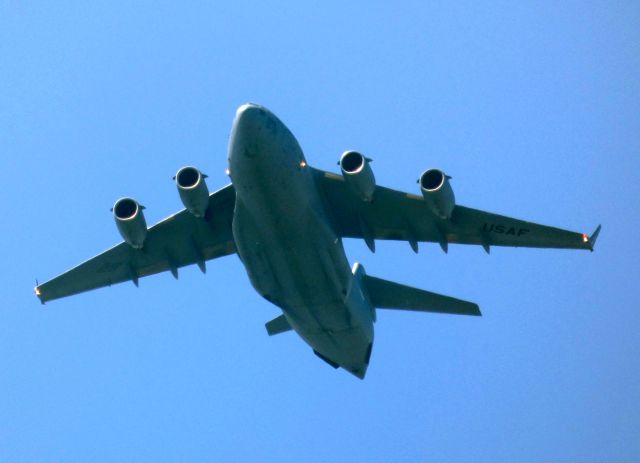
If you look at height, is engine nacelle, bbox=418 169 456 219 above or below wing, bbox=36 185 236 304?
below

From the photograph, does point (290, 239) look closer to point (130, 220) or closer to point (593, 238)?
point (130, 220)

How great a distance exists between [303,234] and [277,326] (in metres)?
4.57

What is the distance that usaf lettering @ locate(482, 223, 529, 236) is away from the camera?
18781mm

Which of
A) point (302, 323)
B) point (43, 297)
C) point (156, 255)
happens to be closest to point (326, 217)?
point (302, 323)

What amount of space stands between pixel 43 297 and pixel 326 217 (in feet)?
22.1

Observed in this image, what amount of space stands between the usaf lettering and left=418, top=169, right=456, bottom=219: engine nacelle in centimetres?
156

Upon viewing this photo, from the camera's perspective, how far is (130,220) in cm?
1792

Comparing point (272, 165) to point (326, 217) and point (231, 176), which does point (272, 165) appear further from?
point (326, 217)

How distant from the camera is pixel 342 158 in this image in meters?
17.6

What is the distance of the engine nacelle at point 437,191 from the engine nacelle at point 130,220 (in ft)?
18.4

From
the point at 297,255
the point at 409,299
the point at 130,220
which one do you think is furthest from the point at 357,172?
the point at 130,220

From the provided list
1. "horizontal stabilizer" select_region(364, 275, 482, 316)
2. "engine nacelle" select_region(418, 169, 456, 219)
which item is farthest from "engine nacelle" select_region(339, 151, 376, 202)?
"horizontal stabilizer" select_region(364, 275, 482, 316)

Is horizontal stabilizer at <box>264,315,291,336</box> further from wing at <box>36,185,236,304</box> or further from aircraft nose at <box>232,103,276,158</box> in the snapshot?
aircraft nose at <box>232,103,276,158</box>

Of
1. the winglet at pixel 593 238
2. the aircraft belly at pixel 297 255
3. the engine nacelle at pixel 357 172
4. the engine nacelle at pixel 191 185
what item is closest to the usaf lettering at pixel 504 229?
the winglet at pixel 593 238
